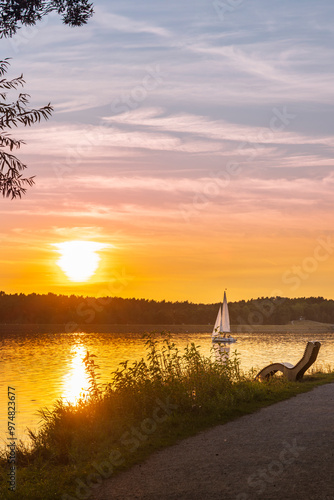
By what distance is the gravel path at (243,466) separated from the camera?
8336 mm

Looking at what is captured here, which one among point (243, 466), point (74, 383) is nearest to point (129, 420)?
point (243, 466)

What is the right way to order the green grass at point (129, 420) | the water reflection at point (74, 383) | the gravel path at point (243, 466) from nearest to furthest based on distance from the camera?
the gravel path at point (243, 466), the green grass at point (129, 420), the water reflection at point (74, 383)

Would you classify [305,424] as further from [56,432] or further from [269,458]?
[56,432]

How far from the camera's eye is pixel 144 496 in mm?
8562

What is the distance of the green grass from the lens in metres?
10.2

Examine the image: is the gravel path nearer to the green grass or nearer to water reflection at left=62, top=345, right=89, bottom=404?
the green grass

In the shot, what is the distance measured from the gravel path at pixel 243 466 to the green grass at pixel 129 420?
0.54 metres

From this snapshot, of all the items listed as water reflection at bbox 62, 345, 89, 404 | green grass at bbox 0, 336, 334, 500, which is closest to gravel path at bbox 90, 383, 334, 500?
green grass at bbox 0, 336, 334, 500

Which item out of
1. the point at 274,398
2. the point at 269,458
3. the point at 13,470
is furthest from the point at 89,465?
the point at 274,398

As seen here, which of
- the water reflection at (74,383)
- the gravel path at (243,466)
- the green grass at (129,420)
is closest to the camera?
the gravel path at (243,466)

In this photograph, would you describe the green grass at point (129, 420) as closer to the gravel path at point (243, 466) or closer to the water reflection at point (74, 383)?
the gravel path at point (243, 466)

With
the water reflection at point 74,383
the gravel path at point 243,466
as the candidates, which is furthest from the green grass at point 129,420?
the water reflection at point 74,383

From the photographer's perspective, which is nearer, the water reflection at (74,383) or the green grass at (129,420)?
the green grass at (129,420)

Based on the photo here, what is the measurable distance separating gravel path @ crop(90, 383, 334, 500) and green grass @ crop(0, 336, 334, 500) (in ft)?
1.76
